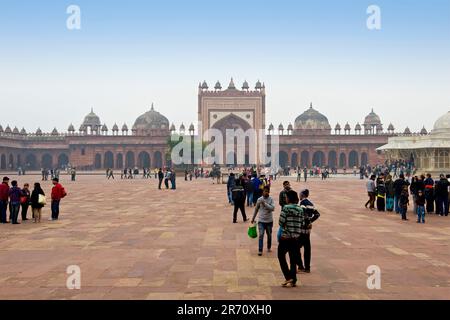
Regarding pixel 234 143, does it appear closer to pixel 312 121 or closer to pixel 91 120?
pixel 312 121

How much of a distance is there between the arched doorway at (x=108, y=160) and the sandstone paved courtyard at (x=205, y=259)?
57.1 meters

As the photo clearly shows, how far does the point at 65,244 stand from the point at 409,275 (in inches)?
246

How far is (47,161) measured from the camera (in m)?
71.8

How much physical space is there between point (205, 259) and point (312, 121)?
235 ft

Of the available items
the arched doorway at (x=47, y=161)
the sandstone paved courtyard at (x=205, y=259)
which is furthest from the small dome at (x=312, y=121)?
the sandstone paved courtyard at (x=205, y=259)

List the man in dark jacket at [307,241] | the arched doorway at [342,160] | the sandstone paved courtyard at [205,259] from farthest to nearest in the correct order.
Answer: the arched doorway at [342,160], the man in dark jacket at [307,241], the sandstone paved courtyard at [205,259]

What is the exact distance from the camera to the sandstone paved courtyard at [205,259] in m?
5.67

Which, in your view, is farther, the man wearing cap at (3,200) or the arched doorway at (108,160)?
the arched doorway at (108,160)

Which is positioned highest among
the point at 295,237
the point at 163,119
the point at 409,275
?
the point at 163,119

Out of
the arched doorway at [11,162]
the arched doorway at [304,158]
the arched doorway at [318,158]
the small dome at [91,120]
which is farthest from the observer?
the small dome at [91,120]

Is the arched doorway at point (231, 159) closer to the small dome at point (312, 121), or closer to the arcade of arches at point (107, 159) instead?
the arcade of arches at point (107, 159)
